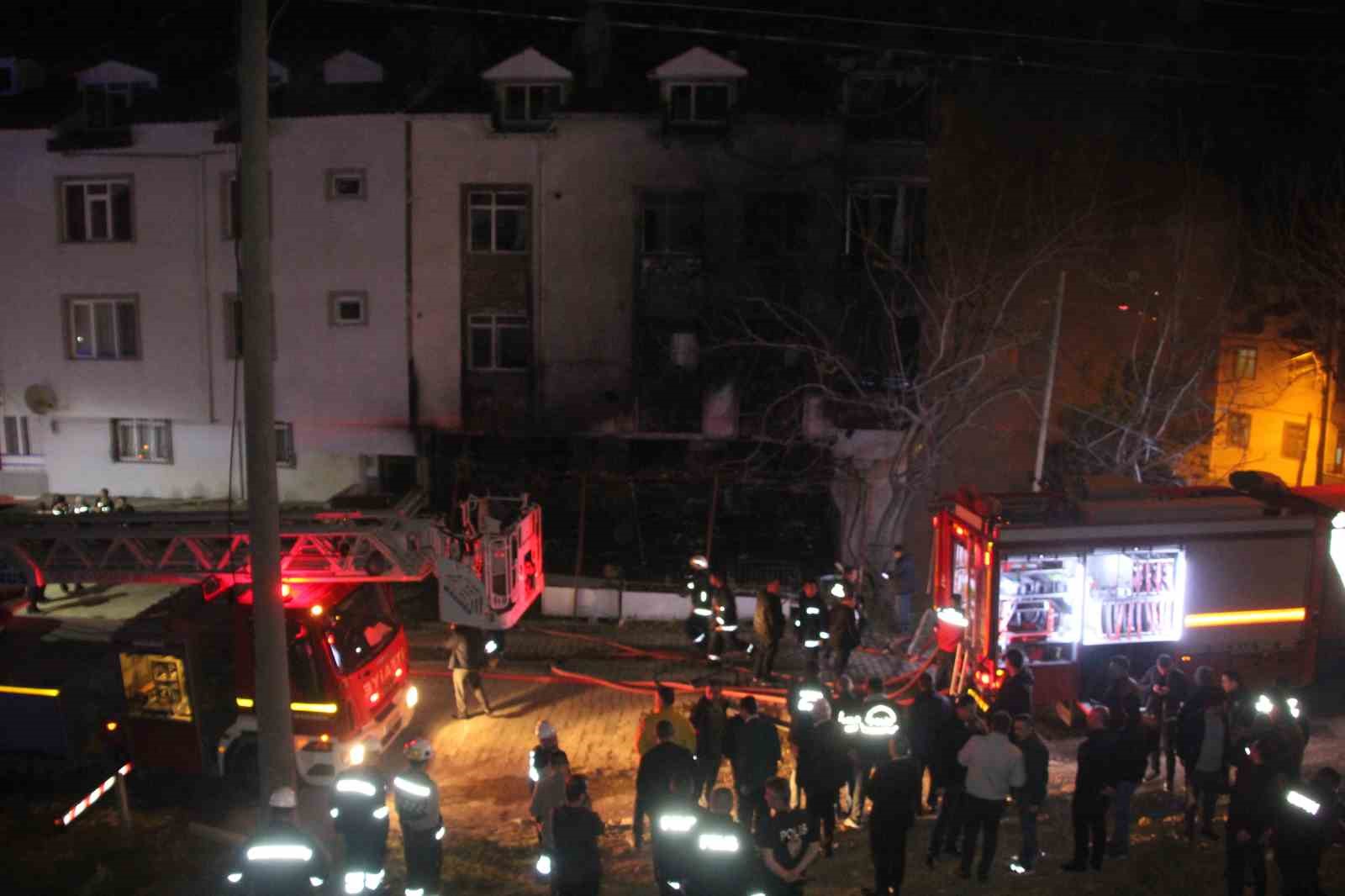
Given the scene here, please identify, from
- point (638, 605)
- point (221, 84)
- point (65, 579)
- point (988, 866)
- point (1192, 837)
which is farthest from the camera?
point (221, 84)

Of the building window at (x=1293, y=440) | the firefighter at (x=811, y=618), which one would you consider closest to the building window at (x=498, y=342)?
the firefighter at (x=811, y=618)

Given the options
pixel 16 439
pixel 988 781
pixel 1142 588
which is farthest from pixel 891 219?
pixel 16 439

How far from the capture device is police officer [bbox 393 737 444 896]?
802cm

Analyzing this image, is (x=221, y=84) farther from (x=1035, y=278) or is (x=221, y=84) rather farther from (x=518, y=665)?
(x=1035, y=278)

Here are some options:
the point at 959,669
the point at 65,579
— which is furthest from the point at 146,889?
the point at 959,669

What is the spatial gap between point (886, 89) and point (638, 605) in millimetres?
12055

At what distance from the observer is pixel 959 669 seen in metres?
13.1

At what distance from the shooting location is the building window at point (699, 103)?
71.8 ft

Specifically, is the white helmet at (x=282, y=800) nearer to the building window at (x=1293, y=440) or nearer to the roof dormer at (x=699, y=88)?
the roof dormer at (x=699, y=88)

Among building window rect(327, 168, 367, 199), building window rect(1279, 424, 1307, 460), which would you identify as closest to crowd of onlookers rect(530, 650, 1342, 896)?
building window rect(327, 168, 367, 199)

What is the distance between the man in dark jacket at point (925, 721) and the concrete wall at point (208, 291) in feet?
54.1

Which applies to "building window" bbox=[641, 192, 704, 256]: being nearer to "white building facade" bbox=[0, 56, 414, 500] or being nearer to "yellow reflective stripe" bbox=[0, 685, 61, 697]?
"white building facade" bbox=[0, 56, 414, 500]

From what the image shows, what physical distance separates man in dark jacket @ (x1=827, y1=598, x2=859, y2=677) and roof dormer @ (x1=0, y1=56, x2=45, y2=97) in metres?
23.2

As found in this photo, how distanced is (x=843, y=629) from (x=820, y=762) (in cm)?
458
